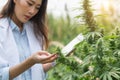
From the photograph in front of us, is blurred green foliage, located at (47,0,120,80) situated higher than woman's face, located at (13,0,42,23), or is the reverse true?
woman's face, located at (13,0,42,23)

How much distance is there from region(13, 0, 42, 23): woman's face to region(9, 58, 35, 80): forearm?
1.36ft

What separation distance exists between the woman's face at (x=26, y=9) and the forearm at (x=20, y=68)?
0.41 m

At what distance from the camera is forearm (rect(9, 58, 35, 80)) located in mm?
3124

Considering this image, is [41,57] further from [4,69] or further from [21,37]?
[21,37]

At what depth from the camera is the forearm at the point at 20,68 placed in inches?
123

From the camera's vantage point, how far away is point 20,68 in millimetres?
3166

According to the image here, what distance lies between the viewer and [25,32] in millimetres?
3633

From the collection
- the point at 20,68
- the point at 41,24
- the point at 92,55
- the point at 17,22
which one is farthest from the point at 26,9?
the point at 92,55

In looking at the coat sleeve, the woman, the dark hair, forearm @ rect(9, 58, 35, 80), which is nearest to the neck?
the woman

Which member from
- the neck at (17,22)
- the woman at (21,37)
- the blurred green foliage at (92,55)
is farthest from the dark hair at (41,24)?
the blurred green foliage at (92,55)

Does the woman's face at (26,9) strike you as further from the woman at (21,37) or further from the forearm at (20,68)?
the forearm at (20,68)

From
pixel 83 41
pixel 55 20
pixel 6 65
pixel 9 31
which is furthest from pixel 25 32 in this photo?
pixel 55 20

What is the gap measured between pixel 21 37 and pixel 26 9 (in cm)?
29

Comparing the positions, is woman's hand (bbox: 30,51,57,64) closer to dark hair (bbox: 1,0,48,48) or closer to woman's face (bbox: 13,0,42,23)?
woman's face (bbox: 13,0,42,23)
